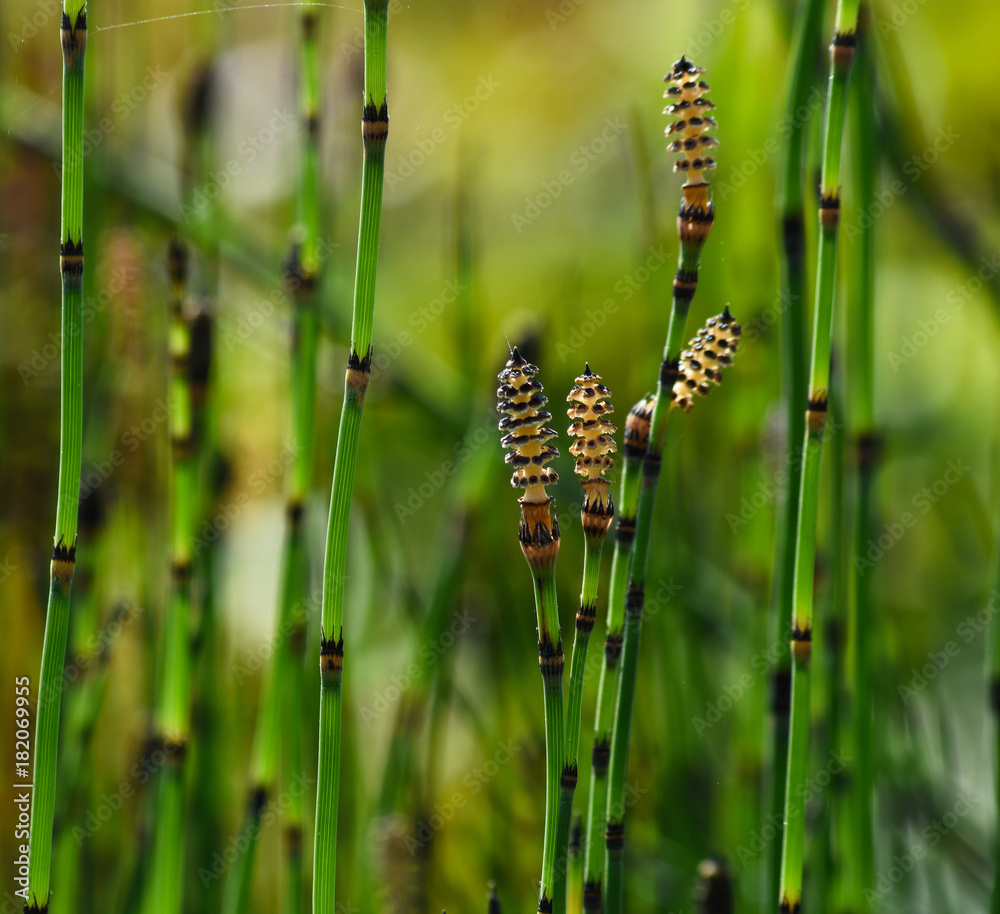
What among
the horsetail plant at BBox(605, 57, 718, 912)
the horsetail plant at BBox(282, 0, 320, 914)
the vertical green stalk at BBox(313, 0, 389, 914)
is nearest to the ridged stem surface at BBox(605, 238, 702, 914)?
the horsetail plant at BBox(605, 57, 718, 912)

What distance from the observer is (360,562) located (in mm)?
1779

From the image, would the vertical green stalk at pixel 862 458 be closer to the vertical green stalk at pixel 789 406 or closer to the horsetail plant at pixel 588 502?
the vertical green stalk at pixel 789 406

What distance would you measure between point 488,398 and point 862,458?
365 millimetres

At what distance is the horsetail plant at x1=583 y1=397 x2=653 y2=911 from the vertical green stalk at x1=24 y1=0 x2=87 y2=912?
24 cm

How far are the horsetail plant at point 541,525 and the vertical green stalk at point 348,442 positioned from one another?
0.22 ft

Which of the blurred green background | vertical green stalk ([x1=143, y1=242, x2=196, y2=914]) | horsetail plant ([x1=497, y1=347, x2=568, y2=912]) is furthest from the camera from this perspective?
the blurred green background

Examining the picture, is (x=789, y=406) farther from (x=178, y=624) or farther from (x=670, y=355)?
(x=178, y=624)

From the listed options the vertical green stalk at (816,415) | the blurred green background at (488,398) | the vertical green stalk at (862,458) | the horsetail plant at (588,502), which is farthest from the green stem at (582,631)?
the vertical green stalk at (862,458)

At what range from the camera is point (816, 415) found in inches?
18.9

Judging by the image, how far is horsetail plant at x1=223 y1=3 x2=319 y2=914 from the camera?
66 centimetres

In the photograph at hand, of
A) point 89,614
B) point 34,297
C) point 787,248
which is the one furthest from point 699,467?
point 34,297

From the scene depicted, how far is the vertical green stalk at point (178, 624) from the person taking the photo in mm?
605

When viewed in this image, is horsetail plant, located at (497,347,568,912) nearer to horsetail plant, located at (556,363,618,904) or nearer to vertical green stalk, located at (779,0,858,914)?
horsetail plant, located at (556,363,618,904)

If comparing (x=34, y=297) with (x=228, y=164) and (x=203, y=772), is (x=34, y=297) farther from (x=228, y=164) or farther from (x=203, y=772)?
(x=203, y=772)
